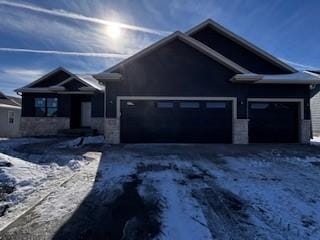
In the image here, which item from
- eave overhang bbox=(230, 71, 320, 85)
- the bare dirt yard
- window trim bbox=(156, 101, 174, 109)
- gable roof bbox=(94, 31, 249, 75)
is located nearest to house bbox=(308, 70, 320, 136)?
eave overhang bbox=(230, 71, 320, 85)

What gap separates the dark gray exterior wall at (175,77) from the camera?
1331cm

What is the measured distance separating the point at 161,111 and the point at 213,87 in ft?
9.51

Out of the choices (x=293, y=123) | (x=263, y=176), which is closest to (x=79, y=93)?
(x=293, y=123)

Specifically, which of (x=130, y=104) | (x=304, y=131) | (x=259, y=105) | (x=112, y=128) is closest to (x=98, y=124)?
(x=112, y=128)

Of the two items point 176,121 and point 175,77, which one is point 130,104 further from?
point 175,77

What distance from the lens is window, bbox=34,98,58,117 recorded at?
A: 62.7 feet

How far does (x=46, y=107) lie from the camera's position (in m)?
19.2

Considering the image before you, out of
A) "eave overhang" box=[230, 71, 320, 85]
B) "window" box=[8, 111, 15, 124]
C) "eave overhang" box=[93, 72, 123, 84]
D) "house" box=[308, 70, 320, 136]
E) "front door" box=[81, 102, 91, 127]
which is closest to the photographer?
"eave overhang" box=[93, 72, 123, 84]

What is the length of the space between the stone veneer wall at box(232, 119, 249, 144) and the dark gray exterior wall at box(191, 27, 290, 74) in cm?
391

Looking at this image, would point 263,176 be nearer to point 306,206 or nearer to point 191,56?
point 306,206

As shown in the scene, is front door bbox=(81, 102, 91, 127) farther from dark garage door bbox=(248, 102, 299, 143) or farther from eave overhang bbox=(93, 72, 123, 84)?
dark garage door bbox=(248, 102, 299, 143)

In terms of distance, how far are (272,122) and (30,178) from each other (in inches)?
478

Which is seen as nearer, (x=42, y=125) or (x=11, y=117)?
(x=42, y=125)

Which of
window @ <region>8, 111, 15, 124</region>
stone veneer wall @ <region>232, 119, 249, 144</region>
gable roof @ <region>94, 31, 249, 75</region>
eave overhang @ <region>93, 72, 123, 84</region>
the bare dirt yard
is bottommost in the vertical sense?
the bare dirt yard
